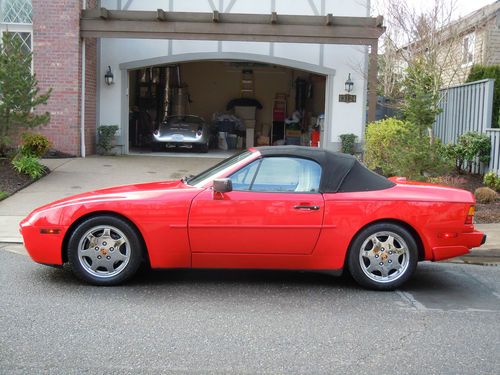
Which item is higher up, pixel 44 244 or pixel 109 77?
pixel 109 77

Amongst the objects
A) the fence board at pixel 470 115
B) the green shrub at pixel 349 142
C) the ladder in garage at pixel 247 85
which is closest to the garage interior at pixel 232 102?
the ladder in garage at pixel 247 85

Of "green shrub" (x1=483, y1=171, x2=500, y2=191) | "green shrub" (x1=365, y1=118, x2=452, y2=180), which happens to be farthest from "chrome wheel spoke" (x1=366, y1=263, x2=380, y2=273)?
"green shrub" (x1=483, y1=171, x2=500, y2=191)

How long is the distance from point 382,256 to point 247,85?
66.2 feet

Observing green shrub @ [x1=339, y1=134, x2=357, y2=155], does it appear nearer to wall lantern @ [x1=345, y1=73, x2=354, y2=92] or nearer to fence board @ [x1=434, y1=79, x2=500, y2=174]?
wall lantern @ [x1=345, y1=73, x2=354, y2=92]

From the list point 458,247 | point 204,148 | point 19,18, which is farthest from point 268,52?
point 458,247

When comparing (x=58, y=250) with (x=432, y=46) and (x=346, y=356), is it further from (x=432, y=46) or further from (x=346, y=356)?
(x=432, y=46)

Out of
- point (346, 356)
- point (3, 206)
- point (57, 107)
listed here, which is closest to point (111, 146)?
point (57, 107)

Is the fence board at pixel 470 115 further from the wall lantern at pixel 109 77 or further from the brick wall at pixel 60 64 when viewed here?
the brick wall at pixel 60 64

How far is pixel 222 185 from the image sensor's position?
5500mm

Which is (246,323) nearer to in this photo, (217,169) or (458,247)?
(217,169)

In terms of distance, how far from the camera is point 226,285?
6.02 meters

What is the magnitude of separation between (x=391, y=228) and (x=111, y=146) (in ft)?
39.8

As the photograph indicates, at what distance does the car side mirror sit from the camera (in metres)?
5.50

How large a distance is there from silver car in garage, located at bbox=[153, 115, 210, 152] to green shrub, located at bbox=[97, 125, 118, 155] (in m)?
1.75
